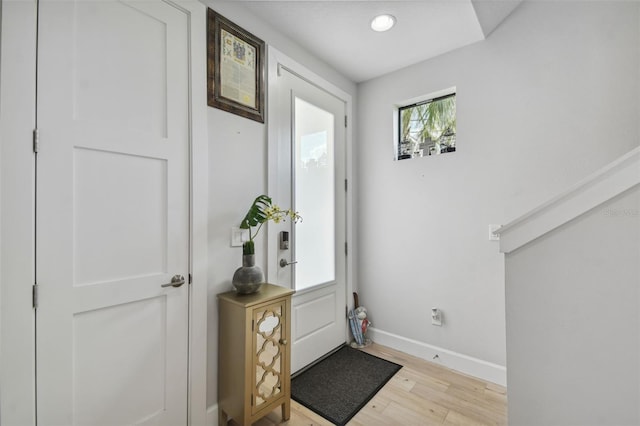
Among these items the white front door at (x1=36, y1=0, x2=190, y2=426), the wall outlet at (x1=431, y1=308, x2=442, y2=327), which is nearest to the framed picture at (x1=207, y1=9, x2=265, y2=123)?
the white front door at (x1=36, y1=0, x2=190, y2=426)

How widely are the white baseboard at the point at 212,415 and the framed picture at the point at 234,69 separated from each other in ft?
5.84

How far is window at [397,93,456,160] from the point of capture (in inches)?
95.5

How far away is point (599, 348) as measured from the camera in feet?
3.23

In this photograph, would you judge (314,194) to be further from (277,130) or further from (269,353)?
(269,353)

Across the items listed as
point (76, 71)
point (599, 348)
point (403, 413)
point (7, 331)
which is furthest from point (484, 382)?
point (76, 71)

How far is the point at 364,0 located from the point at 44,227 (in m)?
2.09

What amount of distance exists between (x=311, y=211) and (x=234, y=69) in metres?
1.17

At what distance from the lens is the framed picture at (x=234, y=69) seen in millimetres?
1698

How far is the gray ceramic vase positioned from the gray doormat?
0.91 metres

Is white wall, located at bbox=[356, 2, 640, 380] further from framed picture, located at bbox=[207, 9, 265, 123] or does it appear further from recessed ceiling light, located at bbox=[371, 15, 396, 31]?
framed picture, located at bbox=[207, 9, 265, 123]

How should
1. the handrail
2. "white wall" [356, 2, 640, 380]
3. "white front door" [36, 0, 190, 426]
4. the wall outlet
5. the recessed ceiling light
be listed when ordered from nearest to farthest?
the handrail → "white front door" [36, 0, 190, 426] → "white wall" [356, 2, 640, 380] → the recessed ceiling light → the wall outlet

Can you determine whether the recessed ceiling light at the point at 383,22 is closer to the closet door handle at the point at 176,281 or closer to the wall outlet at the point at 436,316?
the closet door handle at the point at 176,281

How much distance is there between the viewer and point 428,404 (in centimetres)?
188

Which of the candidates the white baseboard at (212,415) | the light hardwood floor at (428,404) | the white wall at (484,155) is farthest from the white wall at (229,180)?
the white wall at (484,155)
